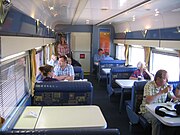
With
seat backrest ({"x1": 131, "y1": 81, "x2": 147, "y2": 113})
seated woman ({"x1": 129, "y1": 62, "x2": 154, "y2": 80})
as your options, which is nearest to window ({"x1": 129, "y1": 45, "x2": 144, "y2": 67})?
seated woman ({"x1": 129, "y1": 62, "x2": 154, "y2": 80})

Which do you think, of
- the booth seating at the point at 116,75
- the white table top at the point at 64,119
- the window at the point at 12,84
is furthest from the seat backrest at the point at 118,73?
the white table top at the point at 64,119

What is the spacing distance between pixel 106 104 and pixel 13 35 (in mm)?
3940

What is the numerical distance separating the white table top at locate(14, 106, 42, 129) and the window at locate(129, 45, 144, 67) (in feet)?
16.2

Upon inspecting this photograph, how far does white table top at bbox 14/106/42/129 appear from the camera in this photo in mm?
2396

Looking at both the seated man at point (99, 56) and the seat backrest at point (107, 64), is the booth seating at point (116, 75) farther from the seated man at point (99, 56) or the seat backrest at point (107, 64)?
the seated man at point (99, 56)

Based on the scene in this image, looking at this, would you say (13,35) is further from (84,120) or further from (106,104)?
(106,104)

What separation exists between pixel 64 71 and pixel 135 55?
3218mm

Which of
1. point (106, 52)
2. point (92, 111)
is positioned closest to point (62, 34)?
point (106, 52)

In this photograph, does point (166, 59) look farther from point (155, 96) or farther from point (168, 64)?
point (155, 96)

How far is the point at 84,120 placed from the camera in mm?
2584

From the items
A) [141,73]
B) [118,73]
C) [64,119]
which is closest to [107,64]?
[118,73]

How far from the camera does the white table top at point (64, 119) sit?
242 centimetres

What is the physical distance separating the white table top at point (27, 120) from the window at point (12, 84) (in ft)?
0.50

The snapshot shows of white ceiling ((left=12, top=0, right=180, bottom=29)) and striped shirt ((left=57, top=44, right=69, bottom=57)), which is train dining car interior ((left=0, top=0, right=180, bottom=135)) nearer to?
white ceiling ((left=12, top=0, right=180, bottom=29))
